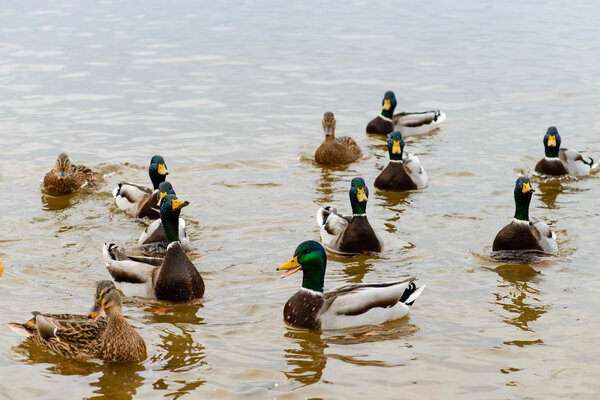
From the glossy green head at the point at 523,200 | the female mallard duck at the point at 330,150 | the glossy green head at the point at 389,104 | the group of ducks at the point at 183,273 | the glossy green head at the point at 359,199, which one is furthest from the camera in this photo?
the glossy green head at the point at 389,104

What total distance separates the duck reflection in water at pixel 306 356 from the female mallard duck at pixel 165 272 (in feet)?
4.39

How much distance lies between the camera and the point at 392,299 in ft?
30.5

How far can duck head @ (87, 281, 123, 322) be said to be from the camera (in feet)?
27.2

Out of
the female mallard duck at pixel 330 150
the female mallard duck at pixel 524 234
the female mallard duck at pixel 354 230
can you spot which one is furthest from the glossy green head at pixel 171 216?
the female mallard duck at pixel 330 150

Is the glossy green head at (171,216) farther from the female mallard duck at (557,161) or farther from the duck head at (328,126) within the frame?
the female mallard duck at (557,161)

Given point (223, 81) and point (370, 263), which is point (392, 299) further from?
point (223, 81)

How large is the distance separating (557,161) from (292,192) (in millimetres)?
4623

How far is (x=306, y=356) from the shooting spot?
342 inches

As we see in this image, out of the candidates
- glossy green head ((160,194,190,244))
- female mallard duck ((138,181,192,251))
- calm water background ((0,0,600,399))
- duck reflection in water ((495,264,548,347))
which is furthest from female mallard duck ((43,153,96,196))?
duck reflection in water ((495,264,548,347))

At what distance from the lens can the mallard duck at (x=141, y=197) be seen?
13062 millimetres

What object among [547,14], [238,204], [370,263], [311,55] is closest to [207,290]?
[370,263]

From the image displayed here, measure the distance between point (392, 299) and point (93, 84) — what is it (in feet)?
49.1

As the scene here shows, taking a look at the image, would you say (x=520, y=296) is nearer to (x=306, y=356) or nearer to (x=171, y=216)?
(x=306, y=356)

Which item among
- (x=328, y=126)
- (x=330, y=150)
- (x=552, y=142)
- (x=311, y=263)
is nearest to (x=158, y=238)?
(x=311, y=263)
